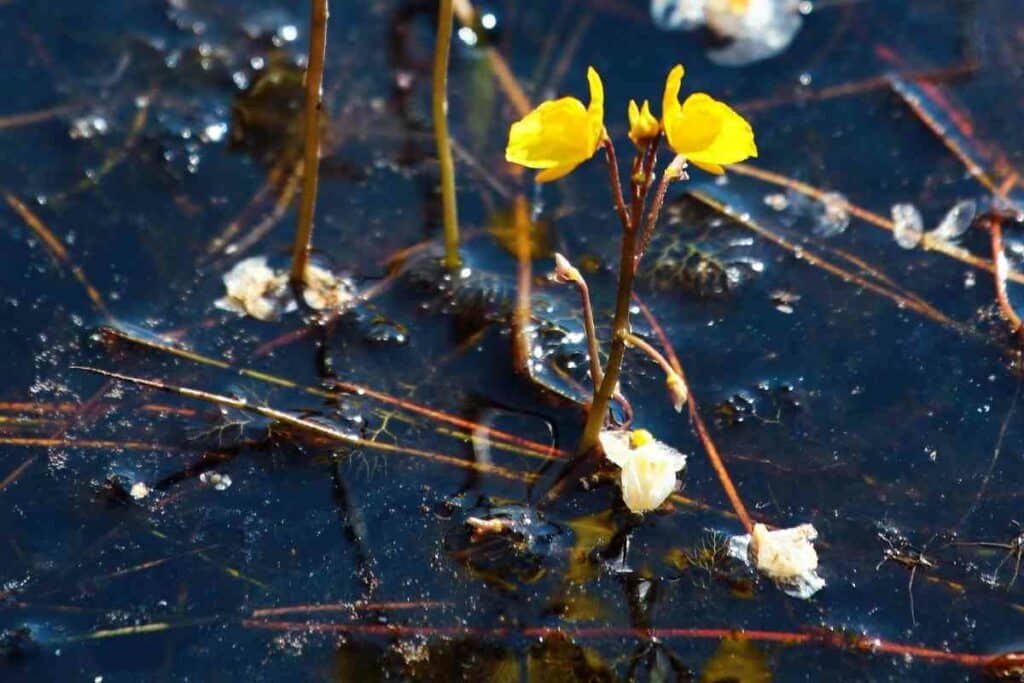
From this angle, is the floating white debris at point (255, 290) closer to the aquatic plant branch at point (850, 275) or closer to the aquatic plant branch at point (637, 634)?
the aquatic plant branch at point (637, 634)

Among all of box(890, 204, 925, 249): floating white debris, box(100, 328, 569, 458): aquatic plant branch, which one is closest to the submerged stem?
box(100, 328, 569, 458): aquatic plant branch

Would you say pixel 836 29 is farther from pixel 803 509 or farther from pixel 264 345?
pixel 264 345

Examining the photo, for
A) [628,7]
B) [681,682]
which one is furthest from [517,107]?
[681,682]

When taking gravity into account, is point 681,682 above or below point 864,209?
below

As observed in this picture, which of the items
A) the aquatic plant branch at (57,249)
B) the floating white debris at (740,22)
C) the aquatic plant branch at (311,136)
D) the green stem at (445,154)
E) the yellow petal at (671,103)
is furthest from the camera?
the floating white debris at (740,22)

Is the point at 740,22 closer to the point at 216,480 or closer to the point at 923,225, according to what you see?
the point at 923,225

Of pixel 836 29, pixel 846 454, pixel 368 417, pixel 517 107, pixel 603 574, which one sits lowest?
pixel 603 574

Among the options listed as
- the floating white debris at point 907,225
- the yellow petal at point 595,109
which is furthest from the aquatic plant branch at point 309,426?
the floating white debris at point 907,225
